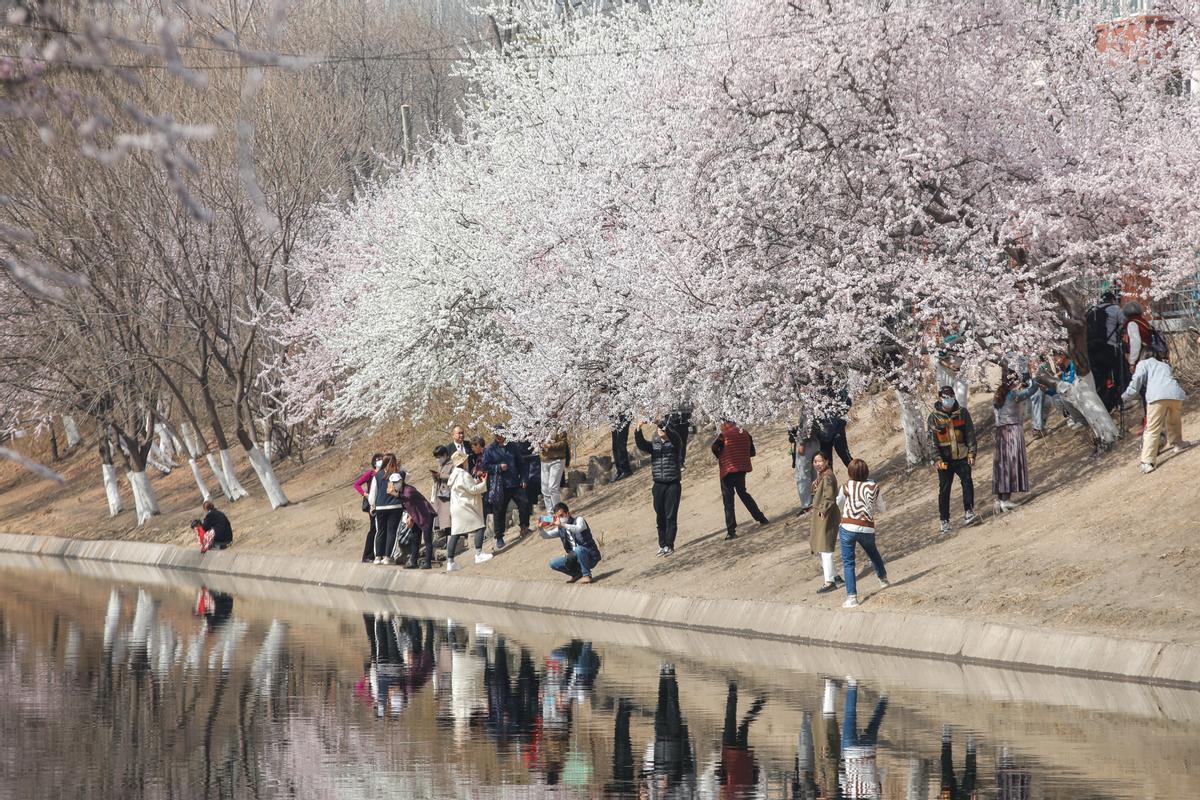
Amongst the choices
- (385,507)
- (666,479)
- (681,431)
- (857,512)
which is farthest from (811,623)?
(385,507)

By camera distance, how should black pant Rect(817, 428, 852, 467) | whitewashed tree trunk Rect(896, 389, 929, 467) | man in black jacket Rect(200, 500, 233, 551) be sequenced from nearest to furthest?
1. black pant Rect(817, 428, 852, 467)
2. whitewashed tree trunk Rect(896, 389, 929, 467)
3. man in black jacket Rect(200, 500, 233, 551)

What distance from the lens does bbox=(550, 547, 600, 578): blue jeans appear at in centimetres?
2755

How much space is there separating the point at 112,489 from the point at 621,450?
872 inches

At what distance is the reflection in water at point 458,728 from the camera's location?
11750 mm

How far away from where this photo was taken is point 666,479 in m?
28.0

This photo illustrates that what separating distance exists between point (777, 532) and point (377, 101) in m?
39.8

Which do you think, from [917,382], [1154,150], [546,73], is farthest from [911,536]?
[546,73]

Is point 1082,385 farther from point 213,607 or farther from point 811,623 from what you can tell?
point 213,607

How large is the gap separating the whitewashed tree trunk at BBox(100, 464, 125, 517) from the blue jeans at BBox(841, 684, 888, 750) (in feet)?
133

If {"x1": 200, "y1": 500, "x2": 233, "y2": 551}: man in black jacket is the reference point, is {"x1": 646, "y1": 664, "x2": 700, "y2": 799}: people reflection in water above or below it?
above

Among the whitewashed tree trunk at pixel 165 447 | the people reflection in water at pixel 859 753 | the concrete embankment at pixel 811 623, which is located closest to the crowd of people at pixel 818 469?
the concrete embankment at pixel 811 623

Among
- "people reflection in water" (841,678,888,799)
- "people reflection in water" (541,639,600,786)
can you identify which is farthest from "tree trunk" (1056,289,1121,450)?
"people reflection in water" (841,678,888,799)

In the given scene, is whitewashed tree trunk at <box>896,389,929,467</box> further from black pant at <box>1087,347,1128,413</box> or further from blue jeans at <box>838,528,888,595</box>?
blue jeans at <box>838,528,888,595</box>

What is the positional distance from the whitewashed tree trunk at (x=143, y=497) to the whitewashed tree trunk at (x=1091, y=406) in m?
29.6
